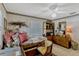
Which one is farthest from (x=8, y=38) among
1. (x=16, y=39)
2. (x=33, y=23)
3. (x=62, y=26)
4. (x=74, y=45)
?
(x=74, y=45)

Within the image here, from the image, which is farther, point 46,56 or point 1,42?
point 46,56

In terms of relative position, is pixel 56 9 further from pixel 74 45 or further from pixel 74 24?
pixel 74 45

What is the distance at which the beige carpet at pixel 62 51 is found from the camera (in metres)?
1.65

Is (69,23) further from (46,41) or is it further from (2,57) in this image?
(2,57)

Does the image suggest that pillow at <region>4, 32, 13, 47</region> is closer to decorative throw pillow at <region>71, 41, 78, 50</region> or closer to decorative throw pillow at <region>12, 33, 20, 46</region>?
decorative throw pillow at <region>12, 33, 20, 46</region>

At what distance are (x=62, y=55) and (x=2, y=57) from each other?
0.82 meters

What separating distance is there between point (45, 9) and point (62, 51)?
1.97 ft

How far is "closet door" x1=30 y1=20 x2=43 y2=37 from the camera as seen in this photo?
5.44 feet

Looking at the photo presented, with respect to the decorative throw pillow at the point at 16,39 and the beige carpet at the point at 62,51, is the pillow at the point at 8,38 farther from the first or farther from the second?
the beige carpet at the point at 62,51

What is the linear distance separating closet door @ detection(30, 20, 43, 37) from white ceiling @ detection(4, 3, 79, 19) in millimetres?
93

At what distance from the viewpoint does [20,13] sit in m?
1.63

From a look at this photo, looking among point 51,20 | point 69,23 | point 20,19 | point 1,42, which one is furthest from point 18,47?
point 69,23

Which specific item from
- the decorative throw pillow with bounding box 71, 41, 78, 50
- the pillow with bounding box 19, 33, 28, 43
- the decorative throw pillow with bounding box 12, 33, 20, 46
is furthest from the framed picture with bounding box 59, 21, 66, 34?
the decorative throw pillow with bounding box 12, 33, 20, 46

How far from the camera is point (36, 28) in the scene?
5.47ft
